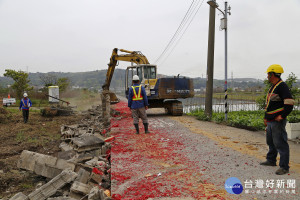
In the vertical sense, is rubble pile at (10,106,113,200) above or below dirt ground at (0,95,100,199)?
above

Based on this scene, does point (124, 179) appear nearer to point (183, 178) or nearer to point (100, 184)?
point (100, 184)

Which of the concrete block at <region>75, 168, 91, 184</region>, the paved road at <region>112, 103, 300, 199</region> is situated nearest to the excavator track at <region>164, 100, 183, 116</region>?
the paved road at <region>112, 103, 300, 199</region>

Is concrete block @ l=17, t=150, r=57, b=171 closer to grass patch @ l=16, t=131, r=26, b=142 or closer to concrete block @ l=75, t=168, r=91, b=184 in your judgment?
concrete block @ l=75, t=168, r=91, b=184

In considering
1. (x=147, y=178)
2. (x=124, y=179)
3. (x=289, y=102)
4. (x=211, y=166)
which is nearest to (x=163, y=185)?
(x=147, y=178)

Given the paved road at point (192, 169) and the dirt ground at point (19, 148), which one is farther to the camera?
the dirt ground at point (19, 148)

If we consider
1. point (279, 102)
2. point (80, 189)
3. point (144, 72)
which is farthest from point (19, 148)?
point (279, 102)

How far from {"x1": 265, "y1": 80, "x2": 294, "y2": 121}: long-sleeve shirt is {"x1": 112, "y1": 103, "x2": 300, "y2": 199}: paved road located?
1.09 metres

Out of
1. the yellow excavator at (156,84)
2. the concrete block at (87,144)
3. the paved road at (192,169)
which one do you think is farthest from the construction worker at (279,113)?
the yellow excavator at (156,84)

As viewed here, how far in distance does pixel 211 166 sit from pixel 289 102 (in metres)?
1.94

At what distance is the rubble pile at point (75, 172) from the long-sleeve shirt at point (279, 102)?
3321 millimetres

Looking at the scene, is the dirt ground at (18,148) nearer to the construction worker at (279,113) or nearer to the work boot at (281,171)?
the work boot at (281,171)

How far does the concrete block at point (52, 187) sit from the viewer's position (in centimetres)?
463

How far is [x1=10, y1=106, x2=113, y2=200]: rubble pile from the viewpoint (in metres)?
4.45

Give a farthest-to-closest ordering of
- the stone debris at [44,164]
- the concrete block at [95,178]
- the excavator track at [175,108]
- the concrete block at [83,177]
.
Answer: the excavator track at [175,108] < the stone debris at [44,164] < the concrete block at [95,178] < the concrete block at [83,177]
